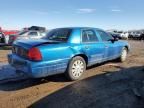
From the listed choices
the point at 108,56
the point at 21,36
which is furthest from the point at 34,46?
the point at 21,36

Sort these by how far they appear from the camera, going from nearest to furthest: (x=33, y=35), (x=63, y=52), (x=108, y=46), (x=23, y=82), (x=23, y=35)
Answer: (x=63, y=52) < (x=23, y=82) < (x=108, y=46) < (x=23, y=35) < (x=33, y=35)

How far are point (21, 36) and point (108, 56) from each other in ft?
33.4

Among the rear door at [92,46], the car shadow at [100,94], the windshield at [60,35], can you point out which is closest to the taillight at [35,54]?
the car shadow at [100,94]

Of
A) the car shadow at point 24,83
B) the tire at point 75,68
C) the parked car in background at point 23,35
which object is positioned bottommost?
the car shadow at point 24,83

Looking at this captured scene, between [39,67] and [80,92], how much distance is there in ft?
3.86

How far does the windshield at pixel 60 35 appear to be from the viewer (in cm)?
718

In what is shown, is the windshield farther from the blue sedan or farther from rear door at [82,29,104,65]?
rear door at [82,29,104,65]

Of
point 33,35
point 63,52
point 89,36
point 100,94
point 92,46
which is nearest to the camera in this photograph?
point 100,94

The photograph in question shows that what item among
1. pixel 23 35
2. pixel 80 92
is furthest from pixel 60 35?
pixel 23 35

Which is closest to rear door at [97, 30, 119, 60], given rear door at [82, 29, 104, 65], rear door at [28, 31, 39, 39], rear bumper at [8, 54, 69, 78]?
rear door at [82, 29, 104, 65]

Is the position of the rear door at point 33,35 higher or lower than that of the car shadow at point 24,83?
higher

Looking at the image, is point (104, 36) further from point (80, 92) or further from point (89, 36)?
point (80, 92)

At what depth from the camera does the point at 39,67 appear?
6117mm

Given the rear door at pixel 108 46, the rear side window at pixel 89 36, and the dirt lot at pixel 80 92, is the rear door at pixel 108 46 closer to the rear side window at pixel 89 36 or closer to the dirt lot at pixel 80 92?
the rear side window at pixel 89 36
